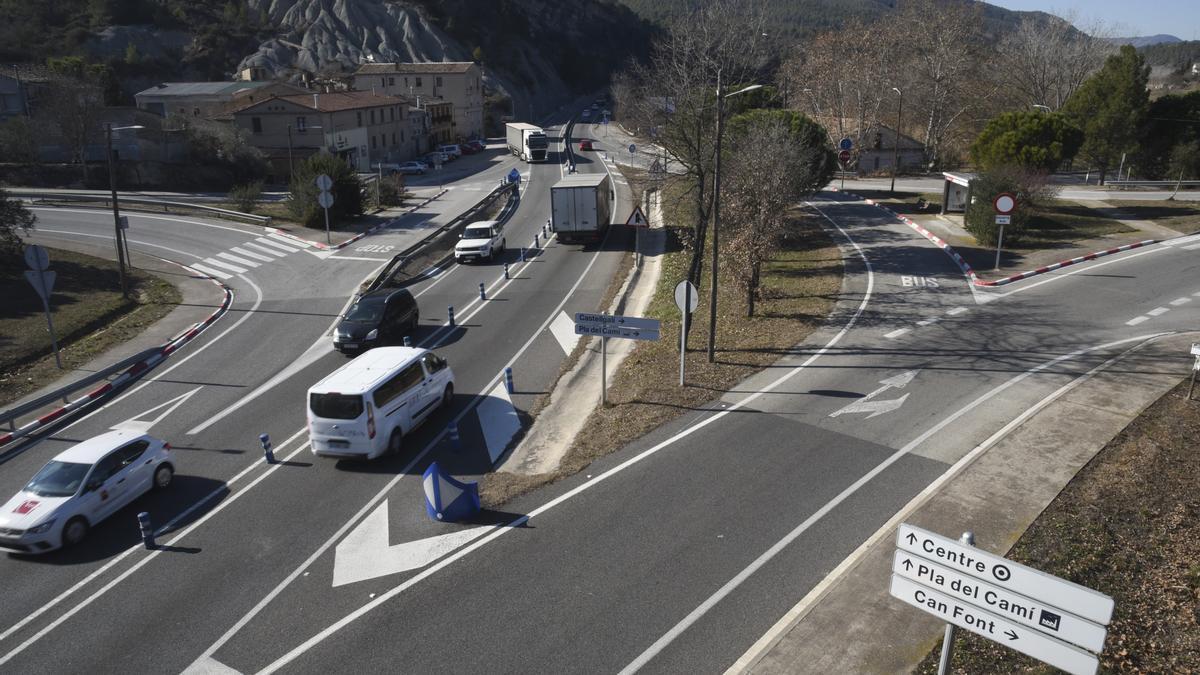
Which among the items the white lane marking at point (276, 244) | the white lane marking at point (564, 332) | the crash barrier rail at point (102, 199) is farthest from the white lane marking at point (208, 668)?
the crash barrier rail at point (102, 199)

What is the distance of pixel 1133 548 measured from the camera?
10.7m

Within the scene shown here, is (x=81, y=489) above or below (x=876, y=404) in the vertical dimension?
below

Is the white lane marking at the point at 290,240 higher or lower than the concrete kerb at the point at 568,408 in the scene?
higher

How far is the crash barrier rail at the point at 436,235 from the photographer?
103ft

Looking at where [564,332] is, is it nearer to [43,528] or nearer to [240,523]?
[240,523]

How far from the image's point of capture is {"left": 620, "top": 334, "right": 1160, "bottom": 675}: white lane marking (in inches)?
372

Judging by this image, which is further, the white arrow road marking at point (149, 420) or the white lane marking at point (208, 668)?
the white arrow road marking at point (149, 420)

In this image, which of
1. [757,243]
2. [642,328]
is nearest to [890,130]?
[757,243]

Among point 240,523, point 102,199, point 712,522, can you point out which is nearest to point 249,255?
point 102,199

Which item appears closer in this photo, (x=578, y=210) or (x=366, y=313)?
(x=366, y=313)

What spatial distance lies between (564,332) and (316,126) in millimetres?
46776

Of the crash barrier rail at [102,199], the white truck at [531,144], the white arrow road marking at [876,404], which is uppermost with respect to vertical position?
the white truck at [531,144]

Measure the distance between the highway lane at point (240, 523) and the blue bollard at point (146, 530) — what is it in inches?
11.0

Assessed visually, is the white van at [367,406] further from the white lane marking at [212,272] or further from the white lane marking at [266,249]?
the white lane marking at [266,249]
